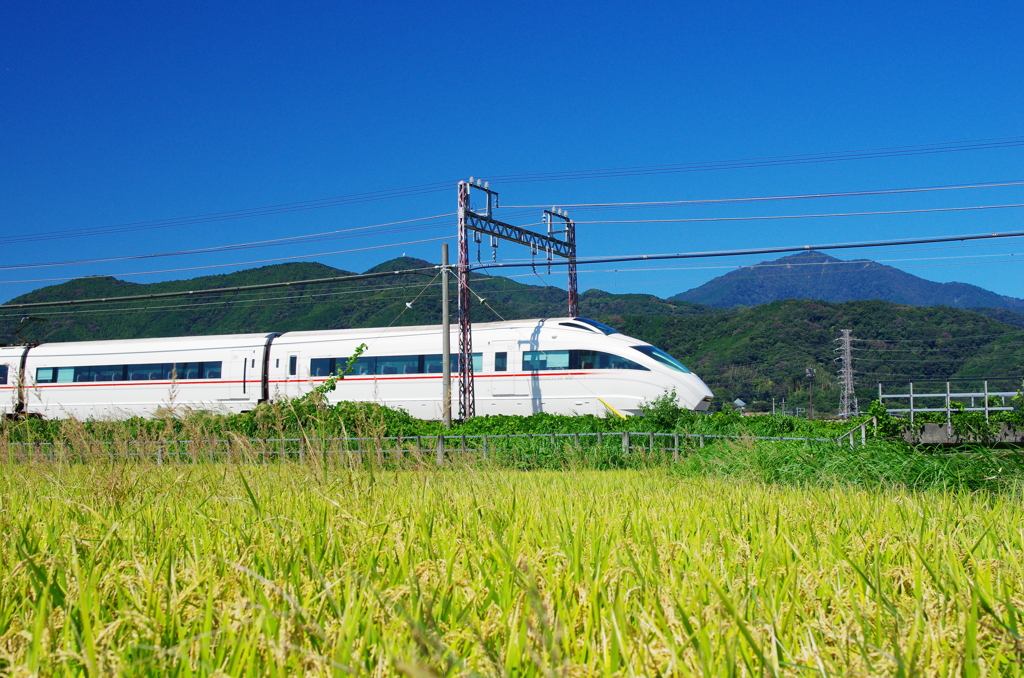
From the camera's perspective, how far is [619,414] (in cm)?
1983

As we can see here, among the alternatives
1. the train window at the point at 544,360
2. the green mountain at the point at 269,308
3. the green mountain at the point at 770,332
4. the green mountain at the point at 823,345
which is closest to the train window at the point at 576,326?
the train window at the point at 544,360

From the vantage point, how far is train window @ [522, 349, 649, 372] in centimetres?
2011

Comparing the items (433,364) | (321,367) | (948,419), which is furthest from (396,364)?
(948,419)

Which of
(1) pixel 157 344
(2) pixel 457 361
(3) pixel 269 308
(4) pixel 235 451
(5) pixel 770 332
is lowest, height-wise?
(4) pixel 235 451

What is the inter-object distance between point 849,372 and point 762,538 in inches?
2419

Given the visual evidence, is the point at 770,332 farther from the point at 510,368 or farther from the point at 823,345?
the point at 510,368

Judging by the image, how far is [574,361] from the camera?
810 inches

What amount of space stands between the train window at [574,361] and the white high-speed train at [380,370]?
0.03 meters

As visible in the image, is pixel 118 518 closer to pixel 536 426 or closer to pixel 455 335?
pixel 536 426

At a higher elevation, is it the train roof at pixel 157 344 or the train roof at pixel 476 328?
the train roof at pixel 476 328

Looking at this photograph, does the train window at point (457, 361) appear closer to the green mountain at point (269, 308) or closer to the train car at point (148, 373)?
the train car at point (148, 373)

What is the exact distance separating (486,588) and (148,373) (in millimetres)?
24867

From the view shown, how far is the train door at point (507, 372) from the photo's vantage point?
69.4 ft

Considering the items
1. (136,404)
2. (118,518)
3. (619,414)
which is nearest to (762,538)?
(118,518)
